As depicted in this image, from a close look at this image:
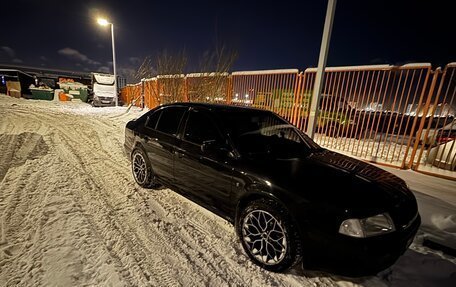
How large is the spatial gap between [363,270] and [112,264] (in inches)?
89.9

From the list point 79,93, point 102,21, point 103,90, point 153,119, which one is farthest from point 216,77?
point 79,93

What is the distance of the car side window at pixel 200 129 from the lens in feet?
9.44

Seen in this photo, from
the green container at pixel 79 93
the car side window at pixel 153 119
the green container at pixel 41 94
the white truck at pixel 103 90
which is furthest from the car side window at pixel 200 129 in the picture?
the green container at pixel 41 94

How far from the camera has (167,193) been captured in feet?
12.6

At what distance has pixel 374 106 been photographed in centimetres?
561

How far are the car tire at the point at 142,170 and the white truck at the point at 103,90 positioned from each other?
18.5 meters

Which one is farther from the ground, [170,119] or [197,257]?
[170,119]

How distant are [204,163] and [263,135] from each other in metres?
0.86

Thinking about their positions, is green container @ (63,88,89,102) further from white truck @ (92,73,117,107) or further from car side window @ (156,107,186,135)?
car side window @ (156,107,186,135)

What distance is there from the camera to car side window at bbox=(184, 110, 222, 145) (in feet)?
9.44

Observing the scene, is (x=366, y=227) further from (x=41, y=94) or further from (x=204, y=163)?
(x=41, y=94)

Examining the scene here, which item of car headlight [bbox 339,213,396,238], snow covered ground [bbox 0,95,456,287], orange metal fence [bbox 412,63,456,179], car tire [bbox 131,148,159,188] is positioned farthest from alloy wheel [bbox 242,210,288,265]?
orange metal fence [bbox 412,63,456,179]

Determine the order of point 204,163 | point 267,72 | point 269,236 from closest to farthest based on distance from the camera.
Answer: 1. point 269,236
2. point 204,163
3. point 267,72

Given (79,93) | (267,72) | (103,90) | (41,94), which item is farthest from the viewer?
(79,93)
